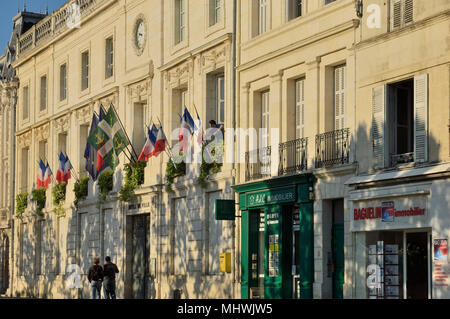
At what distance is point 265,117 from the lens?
26.0m

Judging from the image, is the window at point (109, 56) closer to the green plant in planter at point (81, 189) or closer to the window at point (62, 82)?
the green plant in planter at point (81, 189)

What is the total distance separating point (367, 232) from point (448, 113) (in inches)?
139

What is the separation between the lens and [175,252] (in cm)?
3025

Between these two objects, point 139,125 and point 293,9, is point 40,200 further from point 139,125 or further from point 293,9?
point 293,9

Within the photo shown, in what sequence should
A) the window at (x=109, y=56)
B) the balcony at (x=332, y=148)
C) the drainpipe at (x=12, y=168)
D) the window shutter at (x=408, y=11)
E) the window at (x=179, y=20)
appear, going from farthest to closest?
the drainpipe at (x=12, y=168) → the window at (x=109, y=56) → the window at (x=179, y=20) → the balcony at (x=332, y=148) → the window shutter at (x=408, y=11)

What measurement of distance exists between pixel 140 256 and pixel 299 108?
10.9 m

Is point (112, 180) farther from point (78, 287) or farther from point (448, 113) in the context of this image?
point (448, 113)

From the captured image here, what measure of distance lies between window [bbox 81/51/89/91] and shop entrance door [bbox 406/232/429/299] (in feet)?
71.0

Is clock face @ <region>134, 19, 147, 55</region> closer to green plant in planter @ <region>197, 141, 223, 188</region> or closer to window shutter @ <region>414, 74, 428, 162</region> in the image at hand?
green plant in planter @ <region>197, 141, 223, 188</region>

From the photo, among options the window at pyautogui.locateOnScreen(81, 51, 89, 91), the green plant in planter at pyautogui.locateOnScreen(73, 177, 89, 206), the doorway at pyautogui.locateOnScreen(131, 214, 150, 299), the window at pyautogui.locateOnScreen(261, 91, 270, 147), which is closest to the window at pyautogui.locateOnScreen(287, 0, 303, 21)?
the window at pyautogui.locateOnScreen(261, 91, 270, 147)

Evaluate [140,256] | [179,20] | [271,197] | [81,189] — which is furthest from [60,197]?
[271,197]

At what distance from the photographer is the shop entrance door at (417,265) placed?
63.2 ft

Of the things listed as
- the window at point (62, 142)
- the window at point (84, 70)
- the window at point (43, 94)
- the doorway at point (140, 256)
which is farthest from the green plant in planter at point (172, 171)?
the window at point (43, 94)

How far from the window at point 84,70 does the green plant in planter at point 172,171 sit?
31.6ft
